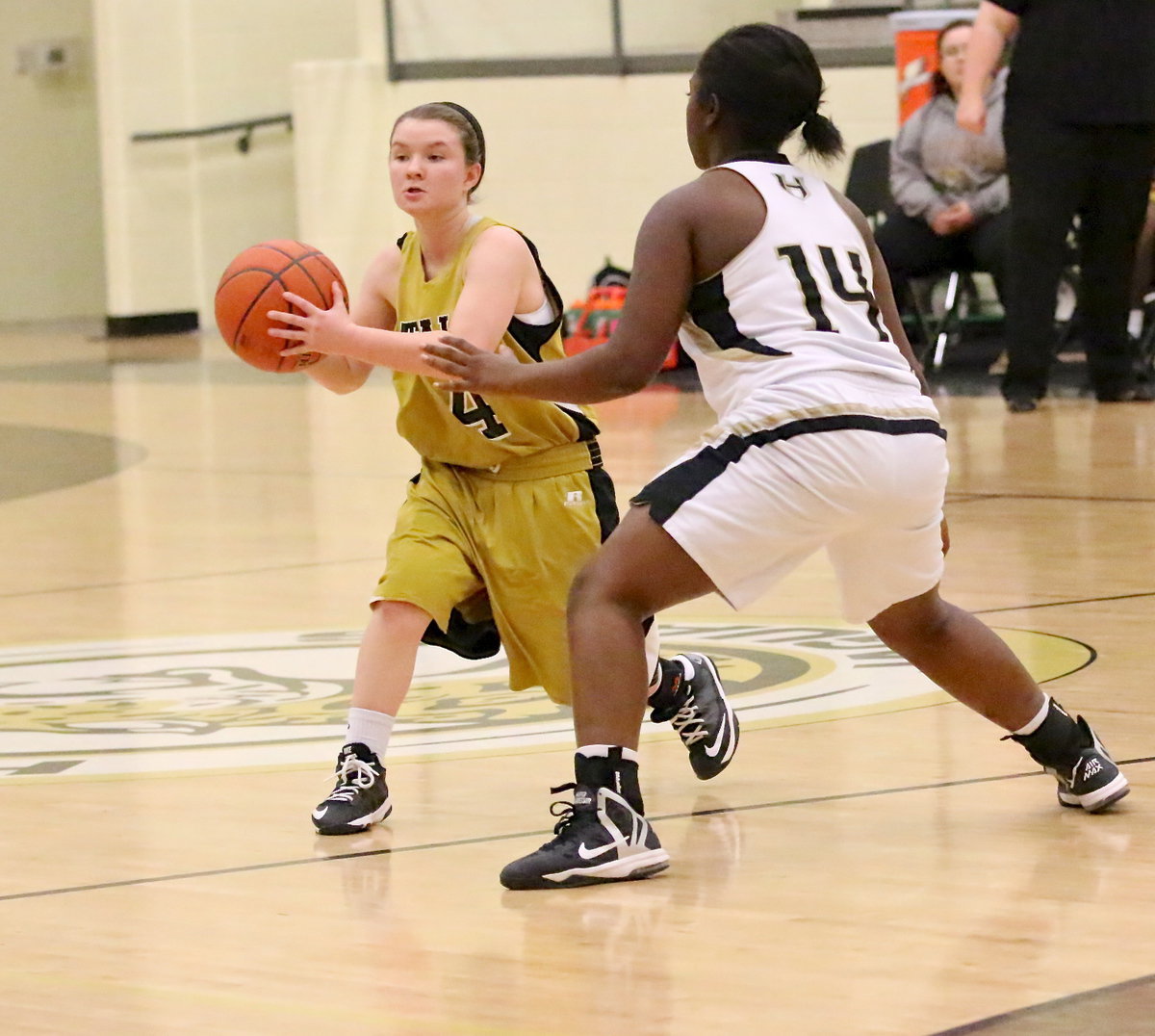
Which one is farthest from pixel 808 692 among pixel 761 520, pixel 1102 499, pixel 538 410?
pixel 1102 499

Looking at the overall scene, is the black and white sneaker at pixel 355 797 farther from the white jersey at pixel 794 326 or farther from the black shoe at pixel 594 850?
the white jersey at pixel 794 326

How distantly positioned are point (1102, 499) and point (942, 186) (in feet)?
12.0

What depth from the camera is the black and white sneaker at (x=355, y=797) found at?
140 inches

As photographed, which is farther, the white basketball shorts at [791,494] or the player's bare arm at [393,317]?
the player's bare arm at [393,317]

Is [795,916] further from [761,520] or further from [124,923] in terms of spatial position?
[124,923]

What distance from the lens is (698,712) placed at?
3896mm

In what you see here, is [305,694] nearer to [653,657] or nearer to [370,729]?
[370,729]

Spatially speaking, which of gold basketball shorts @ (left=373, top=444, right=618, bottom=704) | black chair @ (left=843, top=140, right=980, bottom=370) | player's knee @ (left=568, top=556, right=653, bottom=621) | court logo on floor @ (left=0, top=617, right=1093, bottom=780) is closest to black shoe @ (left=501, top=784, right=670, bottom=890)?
player's knee @ (left=568, top=556, right=653, bottom=621)

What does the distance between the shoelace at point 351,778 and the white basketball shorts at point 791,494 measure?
0.69 m

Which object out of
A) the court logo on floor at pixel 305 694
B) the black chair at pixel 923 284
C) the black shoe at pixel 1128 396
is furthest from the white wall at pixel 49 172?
the court logo on floor at pixel 305 694

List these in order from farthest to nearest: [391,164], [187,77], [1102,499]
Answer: [187,77] → [1102,499] → [391,164]

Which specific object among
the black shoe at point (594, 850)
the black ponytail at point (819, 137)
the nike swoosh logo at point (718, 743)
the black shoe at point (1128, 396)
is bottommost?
the black shoe at point (1128, 396)

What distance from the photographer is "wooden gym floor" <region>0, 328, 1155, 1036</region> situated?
8.75 feet

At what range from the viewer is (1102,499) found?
6.94 metres
